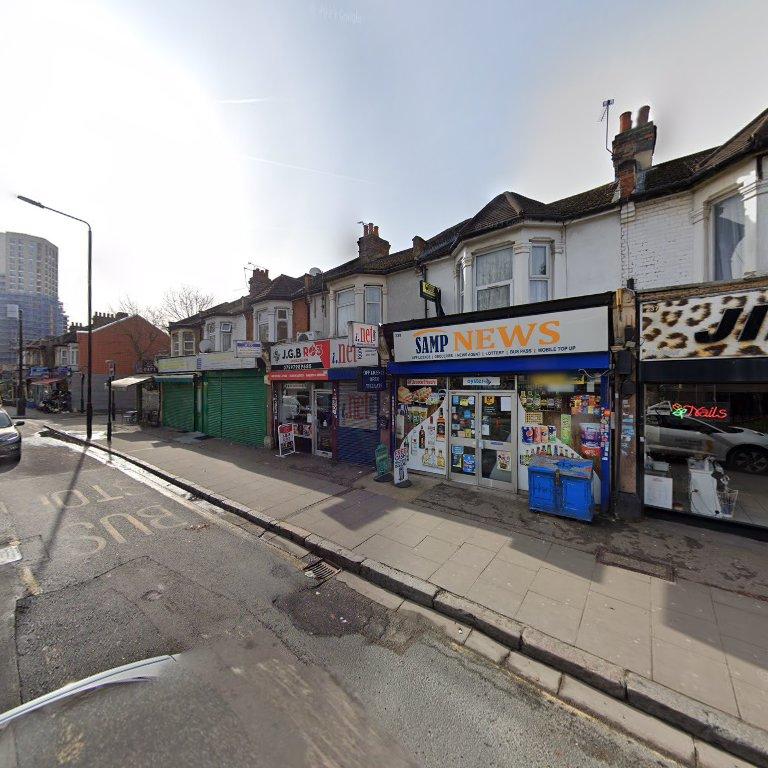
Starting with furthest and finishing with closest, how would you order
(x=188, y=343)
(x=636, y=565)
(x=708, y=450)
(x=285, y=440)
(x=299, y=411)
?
1. (x=188, y=343)
2. (x=299, y=411)
3. (x=285, y=440)
4. (x=708, y=450)
5. (x=636, y=565)

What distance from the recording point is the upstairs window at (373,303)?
12.4 m

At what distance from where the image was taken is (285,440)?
1163cm

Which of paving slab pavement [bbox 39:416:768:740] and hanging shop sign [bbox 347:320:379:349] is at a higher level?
hanging shop sign [bbox 347:320:379:349]

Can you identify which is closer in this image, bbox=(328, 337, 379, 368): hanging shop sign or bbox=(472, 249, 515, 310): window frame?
bbox=(472, 249, 515, 310): window frame

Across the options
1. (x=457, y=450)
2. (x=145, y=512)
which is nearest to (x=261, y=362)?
(x=145, y=512)

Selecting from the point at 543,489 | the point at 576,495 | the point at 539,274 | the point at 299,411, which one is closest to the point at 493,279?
the point at 539,274

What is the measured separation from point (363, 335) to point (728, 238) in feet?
25.9

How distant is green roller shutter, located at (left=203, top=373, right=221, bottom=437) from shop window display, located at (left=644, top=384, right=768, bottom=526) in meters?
15.2

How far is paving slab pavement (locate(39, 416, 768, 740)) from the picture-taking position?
3268 millimetres

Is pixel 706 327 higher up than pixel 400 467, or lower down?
higher up

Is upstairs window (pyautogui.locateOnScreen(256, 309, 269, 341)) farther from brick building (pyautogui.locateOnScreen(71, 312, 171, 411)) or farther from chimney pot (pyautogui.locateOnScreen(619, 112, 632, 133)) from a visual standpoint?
brick building (pyautogui.locateOnScreen(71, 312, 171, 411))

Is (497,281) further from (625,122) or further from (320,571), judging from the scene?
(320,571)

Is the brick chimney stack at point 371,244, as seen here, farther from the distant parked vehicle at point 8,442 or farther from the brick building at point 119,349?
the brick building at point 119,349

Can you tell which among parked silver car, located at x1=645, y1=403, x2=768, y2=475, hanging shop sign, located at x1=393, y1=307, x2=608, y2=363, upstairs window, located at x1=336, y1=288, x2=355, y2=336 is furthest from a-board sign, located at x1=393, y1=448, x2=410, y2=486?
upstairs window, located at x1=336, y1=288, x2=355, y2=336
